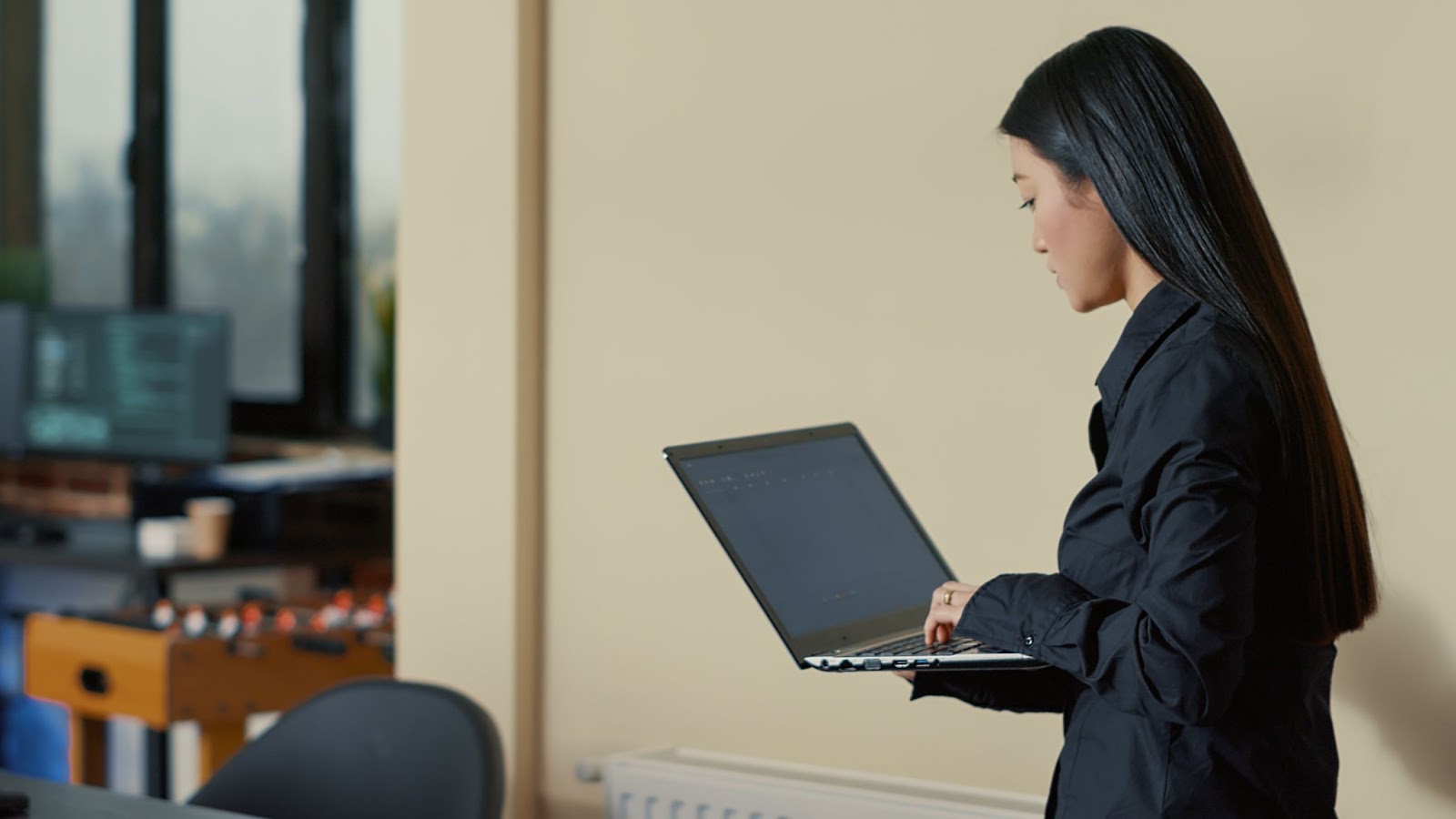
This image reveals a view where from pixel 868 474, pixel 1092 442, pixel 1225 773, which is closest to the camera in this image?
pixel 1225 773

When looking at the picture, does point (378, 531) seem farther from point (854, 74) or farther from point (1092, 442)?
point (1092, 442)

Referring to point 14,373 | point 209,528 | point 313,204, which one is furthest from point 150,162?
point 209,528

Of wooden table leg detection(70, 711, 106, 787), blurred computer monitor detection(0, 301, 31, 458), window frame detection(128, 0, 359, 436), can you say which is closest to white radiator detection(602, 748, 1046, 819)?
wooden table leg detection(70, 711, 106, 787)

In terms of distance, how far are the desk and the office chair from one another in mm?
241

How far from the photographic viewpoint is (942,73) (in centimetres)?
216

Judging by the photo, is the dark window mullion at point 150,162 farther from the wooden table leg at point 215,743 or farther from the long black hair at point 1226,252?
the long black hair at point 1226,252

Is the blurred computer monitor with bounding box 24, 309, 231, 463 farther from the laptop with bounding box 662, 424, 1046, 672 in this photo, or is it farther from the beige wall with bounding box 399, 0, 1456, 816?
the laptop with bounding box 662, 424, 1046, 672

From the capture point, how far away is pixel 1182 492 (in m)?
1.17

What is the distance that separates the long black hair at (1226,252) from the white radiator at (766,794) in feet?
2.63

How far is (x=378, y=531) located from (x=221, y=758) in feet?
3.10

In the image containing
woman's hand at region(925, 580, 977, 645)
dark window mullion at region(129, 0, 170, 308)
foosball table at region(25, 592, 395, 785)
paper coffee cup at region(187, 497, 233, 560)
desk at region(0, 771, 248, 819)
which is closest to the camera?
woman's hand at region(925, 580, 977, 645)

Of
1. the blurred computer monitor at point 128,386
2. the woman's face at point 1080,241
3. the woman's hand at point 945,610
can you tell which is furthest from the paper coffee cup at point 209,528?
the woman's face at point 1080,241

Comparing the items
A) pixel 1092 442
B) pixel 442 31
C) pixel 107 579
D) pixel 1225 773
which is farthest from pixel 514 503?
pixel 107 579

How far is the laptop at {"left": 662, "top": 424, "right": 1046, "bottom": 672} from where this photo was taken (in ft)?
4.96
